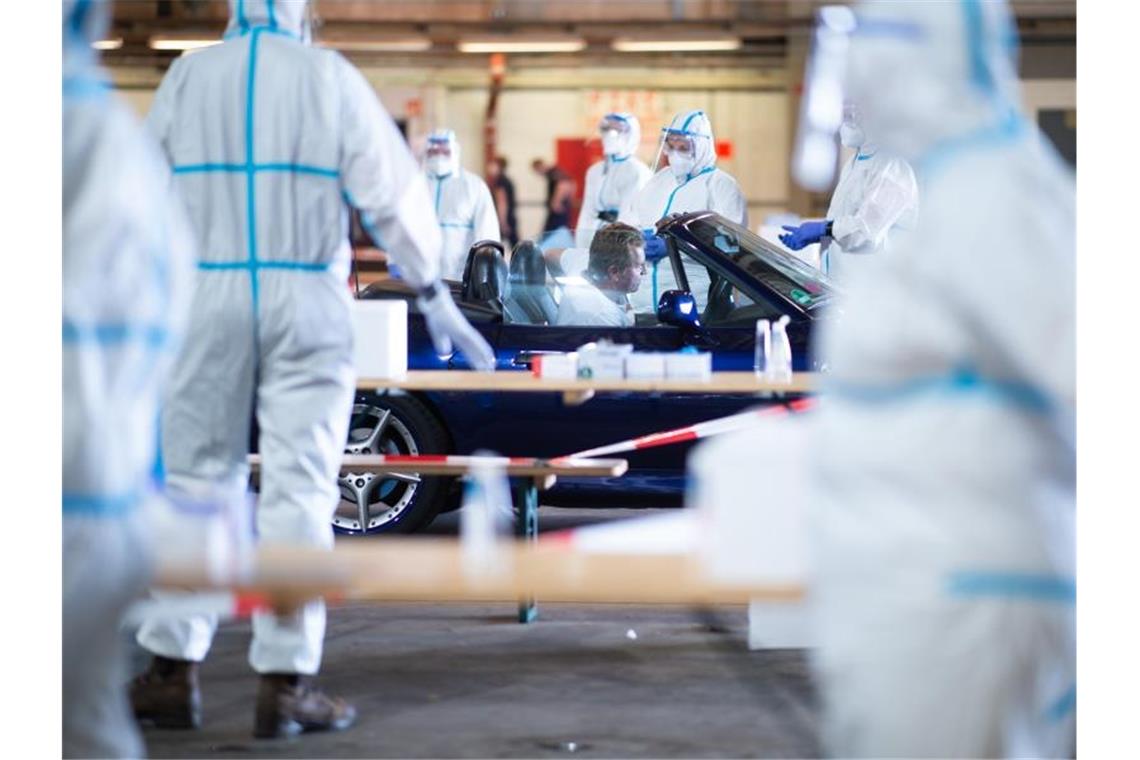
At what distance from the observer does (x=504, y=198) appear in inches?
915

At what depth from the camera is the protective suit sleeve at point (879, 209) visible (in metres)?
9.97

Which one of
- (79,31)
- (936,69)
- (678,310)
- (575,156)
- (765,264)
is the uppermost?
(575,156)

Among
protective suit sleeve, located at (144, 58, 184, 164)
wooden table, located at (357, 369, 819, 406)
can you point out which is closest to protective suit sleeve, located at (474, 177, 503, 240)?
wooden table, located at (357, 369, 819, 406)

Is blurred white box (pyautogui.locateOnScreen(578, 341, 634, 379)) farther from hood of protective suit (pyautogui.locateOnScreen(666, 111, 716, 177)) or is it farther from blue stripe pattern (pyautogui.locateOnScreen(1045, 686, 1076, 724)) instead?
hood of protective suit (pyautogui.locateOnScreen(666, 111, 716, 177))

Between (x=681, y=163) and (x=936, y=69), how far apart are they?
7.91 meters

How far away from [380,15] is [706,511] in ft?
67.7

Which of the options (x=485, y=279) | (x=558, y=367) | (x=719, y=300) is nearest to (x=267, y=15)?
(x=558, y=367)

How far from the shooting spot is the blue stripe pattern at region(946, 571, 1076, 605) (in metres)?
3.29

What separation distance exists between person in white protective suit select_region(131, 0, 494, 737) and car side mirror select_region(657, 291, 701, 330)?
260cm

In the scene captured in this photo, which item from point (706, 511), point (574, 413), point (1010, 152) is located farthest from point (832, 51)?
point (574, 413)

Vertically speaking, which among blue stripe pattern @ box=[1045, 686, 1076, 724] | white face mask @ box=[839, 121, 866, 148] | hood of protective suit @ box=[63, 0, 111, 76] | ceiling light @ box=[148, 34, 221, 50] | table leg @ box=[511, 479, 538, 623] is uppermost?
ceiling light @ box=[148, 34, 221, 50]

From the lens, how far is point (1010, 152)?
3.44m

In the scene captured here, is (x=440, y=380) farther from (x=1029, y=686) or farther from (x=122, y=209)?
(x=1029, y=686)

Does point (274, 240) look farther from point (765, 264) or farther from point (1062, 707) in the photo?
point (765, 264)
